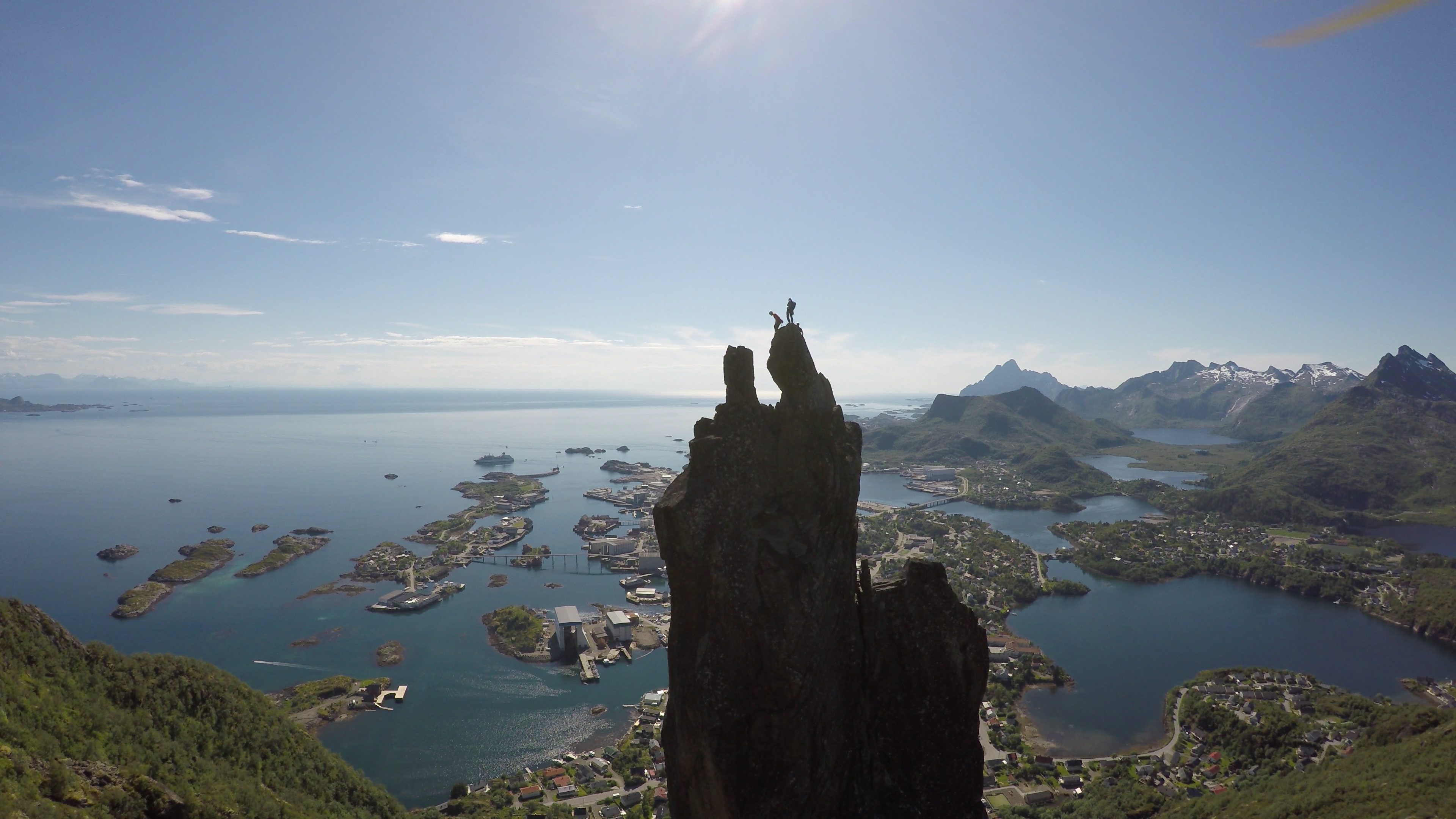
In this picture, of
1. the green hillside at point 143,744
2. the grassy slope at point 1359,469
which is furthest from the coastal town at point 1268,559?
the green hillside at point 143,744

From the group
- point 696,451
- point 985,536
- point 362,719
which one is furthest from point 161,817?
point 985,536

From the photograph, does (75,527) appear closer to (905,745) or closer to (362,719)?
(362,719)

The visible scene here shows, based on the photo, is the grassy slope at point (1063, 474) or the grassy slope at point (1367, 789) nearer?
the grassy slope at point (1367, 789)

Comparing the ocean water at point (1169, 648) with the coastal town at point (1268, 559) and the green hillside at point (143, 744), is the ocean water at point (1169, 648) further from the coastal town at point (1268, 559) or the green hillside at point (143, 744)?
the green hillside at point (143, 744)

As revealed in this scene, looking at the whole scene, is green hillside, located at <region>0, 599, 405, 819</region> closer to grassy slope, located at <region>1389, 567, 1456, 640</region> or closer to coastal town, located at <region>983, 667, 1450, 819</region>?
coastal town, located at <region>983, 667, 1450, 819</region>

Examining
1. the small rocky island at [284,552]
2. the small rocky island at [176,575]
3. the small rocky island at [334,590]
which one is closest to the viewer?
the small rocky island at [176,575]

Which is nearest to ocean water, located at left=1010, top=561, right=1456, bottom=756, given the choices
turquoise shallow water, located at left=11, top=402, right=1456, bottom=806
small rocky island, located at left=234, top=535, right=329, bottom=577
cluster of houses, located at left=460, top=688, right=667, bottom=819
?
turquoise shallow water, located at left=11, top=402, right=1456, bottom=806
